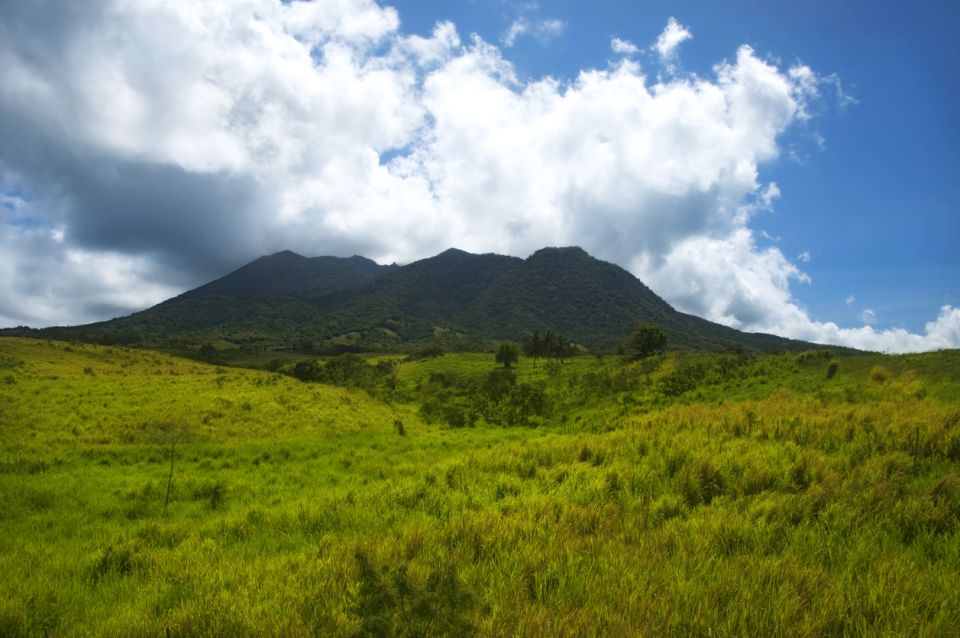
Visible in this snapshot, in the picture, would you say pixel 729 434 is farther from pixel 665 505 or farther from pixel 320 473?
pixel 320 473

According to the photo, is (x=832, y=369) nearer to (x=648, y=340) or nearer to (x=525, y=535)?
(x=525, y=535)

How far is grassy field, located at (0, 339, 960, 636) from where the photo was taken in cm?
A: 408

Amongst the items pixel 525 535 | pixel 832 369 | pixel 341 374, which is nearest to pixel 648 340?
pixel 832 369

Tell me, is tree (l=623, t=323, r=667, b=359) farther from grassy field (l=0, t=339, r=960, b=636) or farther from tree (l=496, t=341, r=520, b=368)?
grassy field (l=0, t=339, r=960, b=636)

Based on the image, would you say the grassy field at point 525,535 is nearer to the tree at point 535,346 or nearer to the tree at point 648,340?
the tree at point 648,340

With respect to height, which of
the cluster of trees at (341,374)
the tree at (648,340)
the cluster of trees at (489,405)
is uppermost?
the tree at (648,340)

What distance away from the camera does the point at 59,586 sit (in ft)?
20.0

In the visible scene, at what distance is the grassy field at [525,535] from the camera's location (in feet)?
13.4

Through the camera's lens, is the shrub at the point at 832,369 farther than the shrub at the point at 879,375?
Yes

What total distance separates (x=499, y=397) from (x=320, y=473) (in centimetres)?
2695

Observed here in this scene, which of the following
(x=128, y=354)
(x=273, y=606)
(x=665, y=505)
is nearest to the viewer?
(x=273, y=606)

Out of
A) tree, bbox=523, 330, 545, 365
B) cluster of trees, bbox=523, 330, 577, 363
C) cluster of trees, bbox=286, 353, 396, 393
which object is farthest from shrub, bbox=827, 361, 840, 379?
tree, bbox=523, 330, 545, 365

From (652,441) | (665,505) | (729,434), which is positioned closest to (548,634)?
(665,505)

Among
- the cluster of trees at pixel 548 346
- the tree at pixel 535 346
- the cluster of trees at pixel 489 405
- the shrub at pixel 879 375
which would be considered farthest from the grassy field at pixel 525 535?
the tree at pixel 535 346
